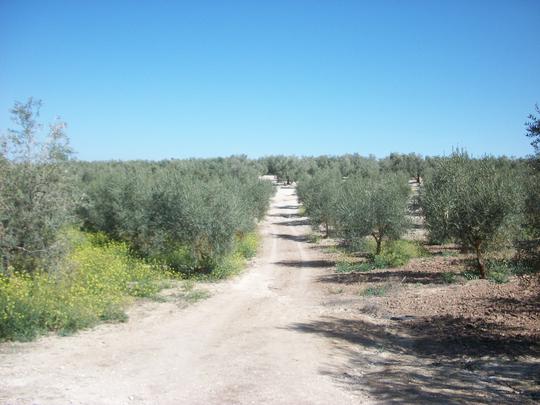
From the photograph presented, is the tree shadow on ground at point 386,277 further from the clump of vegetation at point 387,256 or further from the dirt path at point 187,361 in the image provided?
the dirt path at point 187,361

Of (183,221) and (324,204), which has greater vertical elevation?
(324,204)

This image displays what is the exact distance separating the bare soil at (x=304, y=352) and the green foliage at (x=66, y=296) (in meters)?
0.62

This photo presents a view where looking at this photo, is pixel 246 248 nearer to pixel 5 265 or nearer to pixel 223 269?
pixel 223 269

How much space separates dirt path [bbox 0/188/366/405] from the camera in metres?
7.77

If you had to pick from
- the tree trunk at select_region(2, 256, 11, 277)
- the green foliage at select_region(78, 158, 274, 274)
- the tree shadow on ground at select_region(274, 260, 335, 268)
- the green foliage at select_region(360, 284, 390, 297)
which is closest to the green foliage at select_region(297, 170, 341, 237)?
the tree shadow on ground at select_region(274, 260, 335, 268)

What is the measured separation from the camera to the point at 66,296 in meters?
12.7

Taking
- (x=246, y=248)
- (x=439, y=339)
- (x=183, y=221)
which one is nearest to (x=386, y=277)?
(x=439, y=339)

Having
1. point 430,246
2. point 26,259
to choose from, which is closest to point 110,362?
point 26,259

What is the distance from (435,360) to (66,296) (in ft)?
33.2

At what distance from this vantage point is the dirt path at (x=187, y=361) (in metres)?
7.77

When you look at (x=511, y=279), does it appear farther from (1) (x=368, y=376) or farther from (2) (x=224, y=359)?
(2) (x=224, y=359)

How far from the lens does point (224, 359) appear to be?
392 inches

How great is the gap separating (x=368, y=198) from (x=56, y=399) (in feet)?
67.0

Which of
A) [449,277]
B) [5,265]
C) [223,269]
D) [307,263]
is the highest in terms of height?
[5,265]
